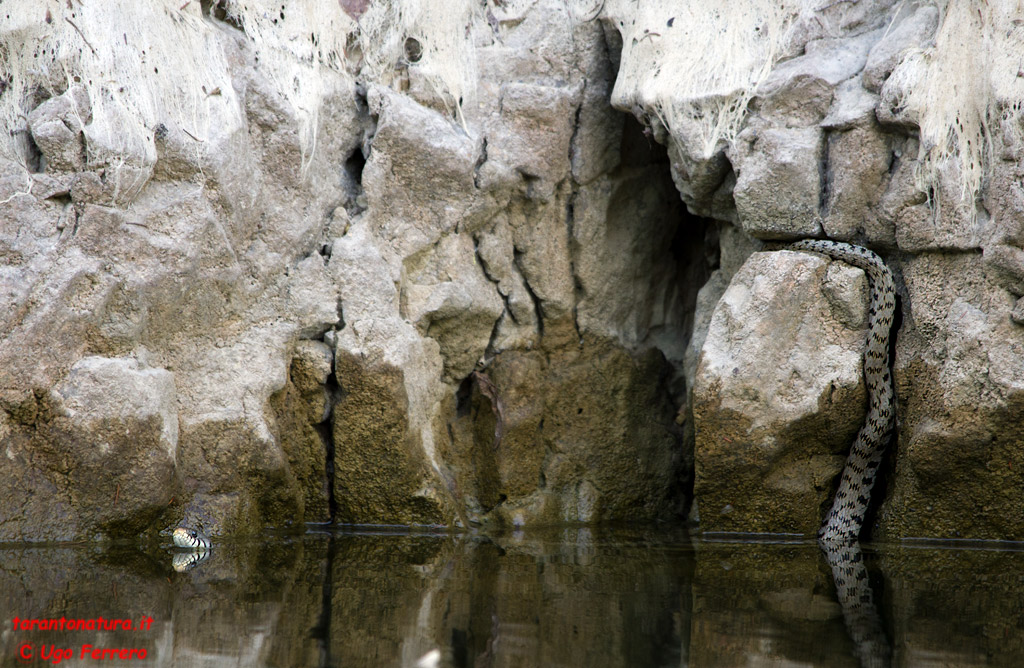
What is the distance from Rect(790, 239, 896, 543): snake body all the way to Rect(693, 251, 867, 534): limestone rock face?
6 cm

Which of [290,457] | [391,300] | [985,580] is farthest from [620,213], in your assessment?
[985,580]

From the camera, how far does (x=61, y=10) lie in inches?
216

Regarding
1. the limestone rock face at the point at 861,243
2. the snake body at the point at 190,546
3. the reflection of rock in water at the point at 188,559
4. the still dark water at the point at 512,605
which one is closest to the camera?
the still dark water at the point at 512,605

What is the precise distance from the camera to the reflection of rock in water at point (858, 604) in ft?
10.8

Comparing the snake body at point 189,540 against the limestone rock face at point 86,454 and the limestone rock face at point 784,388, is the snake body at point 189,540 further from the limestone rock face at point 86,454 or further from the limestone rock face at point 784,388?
the limestone rock face at point 784,388

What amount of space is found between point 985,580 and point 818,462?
1.48m

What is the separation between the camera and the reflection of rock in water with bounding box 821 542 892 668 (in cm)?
329

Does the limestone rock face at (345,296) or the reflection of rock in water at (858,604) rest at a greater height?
the limestone rock face at (345,296)

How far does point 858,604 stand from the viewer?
4.02 metres

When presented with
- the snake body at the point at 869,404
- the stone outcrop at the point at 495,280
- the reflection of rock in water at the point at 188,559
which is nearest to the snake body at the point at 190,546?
the reflection of rock in water at the point at 188,559

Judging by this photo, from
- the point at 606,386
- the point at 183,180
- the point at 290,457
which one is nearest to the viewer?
the point at 183,180

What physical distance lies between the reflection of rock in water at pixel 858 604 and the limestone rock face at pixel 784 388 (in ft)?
1.56

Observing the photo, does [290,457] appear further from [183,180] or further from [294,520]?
[183,180]

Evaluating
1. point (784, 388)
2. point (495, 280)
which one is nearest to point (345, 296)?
point (495, 280)
